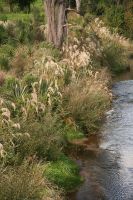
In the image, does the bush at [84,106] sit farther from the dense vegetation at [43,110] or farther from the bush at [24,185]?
the bush at [24,185]

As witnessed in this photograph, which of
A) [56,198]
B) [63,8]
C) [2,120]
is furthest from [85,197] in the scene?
[63,8]

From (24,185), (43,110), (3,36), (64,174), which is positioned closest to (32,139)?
(43,110)

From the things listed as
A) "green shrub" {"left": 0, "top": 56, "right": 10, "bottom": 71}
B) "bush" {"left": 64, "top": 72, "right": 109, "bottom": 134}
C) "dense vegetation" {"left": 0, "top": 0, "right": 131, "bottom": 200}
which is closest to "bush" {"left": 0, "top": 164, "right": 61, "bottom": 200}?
"dense vegetation" {"left": 0, "top": 0, "right": 131, "bottom": 200}

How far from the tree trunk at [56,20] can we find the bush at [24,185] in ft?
49.0

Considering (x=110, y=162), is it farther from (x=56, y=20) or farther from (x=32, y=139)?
(x=56, y=20)

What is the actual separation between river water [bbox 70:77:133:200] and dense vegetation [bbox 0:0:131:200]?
344mm

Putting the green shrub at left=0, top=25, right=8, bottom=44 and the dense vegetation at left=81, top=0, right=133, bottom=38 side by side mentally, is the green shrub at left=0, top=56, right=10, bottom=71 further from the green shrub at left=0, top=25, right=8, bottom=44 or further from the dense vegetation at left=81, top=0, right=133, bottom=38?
the dense vegetation at left=81, top=0, right=133, bottom=38

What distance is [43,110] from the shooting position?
11977 millimetres

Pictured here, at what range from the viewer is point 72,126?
1532 cm

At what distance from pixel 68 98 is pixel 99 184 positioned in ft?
14.5

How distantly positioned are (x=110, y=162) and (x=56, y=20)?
12.2 metres

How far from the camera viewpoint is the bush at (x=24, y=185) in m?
8.91

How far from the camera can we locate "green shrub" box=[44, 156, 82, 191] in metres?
11.4

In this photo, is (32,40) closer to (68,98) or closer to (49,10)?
(49,10)
